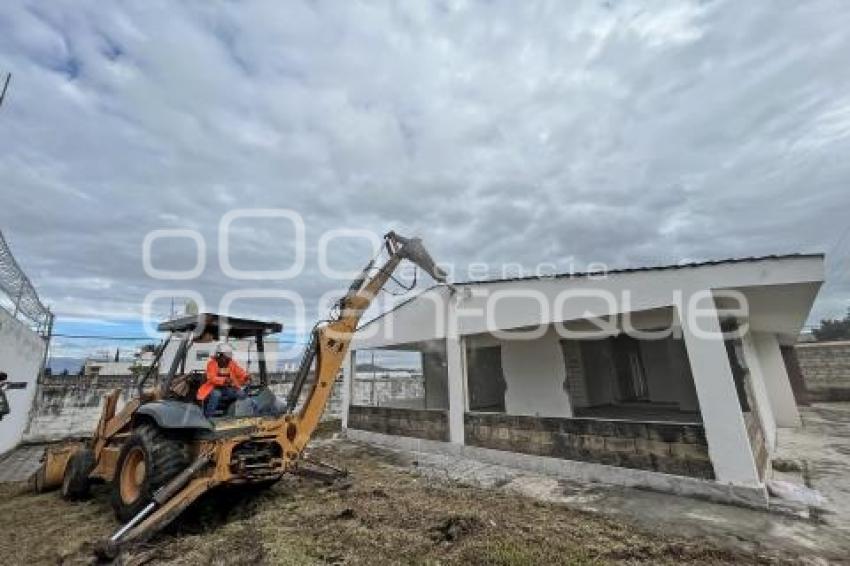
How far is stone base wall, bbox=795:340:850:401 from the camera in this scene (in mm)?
17250

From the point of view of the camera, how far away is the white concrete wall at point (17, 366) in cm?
855

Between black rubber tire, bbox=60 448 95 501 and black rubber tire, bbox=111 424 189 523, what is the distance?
3.96ft

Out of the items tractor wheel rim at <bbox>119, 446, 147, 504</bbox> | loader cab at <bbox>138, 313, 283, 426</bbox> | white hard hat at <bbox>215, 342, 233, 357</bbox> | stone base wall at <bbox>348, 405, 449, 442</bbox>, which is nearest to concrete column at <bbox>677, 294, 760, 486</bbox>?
stone base wall at <bbox>348, 405, 449, 442</bbox>

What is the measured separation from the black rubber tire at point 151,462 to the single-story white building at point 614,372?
16.6 feet

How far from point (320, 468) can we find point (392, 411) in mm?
3604

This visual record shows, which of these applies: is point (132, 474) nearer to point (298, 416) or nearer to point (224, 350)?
point (224, 350)

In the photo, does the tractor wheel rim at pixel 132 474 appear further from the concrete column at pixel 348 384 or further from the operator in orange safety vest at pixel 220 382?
the concrete column at pixel 348 384

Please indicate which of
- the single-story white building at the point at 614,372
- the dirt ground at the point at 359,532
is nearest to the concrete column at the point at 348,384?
the single-story white building at the point at 614,372

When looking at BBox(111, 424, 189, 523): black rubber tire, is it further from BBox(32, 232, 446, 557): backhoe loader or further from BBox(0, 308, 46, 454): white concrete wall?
BBox(0, 308, 46, 454): white concrete wall

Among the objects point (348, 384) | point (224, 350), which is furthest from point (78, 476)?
point (348, 384)

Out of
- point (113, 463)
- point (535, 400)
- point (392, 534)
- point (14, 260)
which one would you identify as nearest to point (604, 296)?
point (535, 400)

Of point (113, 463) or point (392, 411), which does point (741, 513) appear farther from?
point (113, 463)

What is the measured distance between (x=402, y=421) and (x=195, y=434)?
5.43 meters

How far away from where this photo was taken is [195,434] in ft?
16.0
